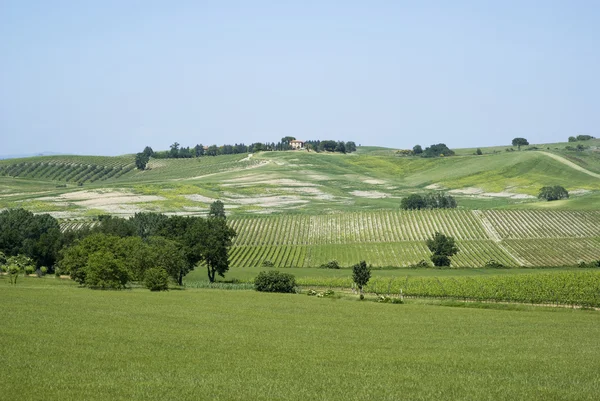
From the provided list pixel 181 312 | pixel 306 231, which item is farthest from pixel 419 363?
pixel 306 231

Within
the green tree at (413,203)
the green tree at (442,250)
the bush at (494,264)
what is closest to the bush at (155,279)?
the green tree at (442,250)

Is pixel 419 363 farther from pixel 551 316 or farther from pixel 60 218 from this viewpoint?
pixel 60 218

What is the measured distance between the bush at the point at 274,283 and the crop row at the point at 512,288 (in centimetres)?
962

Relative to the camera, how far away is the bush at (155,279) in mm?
78625

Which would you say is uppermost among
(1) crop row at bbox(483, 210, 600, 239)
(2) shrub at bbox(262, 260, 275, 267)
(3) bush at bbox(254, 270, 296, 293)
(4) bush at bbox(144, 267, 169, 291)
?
(1) crop row at bbox(483, 210, 600, 239)

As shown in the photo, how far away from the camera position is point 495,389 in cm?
2894

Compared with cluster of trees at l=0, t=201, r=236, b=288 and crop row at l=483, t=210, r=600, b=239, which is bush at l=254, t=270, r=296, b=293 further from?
crop row at l=483, t=210, r=600, b=239

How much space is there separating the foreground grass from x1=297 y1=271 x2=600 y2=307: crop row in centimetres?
1122

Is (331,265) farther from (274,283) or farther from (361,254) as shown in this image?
(274,283)

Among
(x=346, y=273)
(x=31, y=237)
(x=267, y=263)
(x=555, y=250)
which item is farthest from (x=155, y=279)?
(x=555, y=250)

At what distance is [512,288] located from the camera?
77.8 metres

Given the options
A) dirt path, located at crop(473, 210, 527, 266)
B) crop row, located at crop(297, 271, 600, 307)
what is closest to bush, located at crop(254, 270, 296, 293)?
crop row, located at crop(297, 271, 600, 307)

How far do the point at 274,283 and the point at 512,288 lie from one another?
89.6 ft

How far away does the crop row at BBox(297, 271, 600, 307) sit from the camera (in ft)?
242
